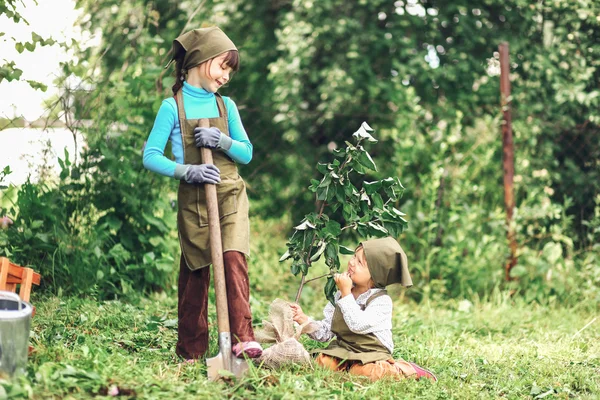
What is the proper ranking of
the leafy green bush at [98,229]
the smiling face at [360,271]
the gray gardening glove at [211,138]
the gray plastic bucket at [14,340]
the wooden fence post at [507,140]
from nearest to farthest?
the gray plastic bucket at [14,340] < the gray gardening glove at [211,138] < the smiling face at [360,271] < the leafy green bush at [98,229] < the wooden fence post at [507,140]

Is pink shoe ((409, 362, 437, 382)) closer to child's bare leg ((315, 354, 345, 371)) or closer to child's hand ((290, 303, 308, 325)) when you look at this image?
child's bare leg ((315, 354, 345, 371))

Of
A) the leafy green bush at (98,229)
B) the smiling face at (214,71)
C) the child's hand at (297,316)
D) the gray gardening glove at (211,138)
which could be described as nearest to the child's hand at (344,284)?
the child's hand at (297,316)

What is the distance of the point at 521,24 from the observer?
6.80 meters

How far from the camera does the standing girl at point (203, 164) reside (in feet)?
11.5

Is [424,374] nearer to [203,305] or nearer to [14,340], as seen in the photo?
[203,305]

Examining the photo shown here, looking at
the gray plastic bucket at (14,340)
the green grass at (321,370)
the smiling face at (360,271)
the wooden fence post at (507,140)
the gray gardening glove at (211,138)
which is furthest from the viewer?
the wooden fence post at (507,140)

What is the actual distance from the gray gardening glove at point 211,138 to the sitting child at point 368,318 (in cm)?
86

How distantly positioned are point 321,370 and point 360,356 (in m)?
0.20

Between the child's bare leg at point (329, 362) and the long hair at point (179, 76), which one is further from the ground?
the long hair at point (179, 76)

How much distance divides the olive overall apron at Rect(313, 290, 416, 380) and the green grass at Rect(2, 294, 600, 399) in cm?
9

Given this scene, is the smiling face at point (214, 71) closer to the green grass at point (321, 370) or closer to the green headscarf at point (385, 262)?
the green headscarf at point (385, 262)

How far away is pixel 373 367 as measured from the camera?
11.9 ft

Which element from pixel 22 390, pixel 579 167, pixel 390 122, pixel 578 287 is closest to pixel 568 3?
pixel 579 167

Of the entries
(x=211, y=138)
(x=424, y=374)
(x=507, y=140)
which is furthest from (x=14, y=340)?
(x=507, y=140)
